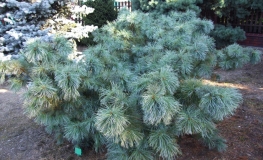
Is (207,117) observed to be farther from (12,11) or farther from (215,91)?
(12,11)

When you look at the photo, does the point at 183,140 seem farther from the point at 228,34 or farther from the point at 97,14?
the point at 97,14

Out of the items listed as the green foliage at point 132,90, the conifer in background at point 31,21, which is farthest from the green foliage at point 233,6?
the green foliage at point 132,90

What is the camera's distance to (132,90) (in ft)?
5.79

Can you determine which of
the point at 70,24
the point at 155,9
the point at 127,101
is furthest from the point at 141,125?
the point at 155,9

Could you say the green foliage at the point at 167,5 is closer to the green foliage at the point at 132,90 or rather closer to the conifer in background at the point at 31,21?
the conifer in background at the point at 31,21

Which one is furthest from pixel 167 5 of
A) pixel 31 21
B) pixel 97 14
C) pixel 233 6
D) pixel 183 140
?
pixel 183 140

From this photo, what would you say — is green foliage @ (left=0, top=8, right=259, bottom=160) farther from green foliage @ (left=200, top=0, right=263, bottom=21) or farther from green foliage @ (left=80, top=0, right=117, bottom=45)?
green foliage @ (left=80, top=0, right=117, bottom=45)

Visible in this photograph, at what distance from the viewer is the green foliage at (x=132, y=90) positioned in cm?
156

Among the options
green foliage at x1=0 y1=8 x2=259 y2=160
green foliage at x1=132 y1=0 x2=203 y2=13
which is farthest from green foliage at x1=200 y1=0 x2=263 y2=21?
green foliage at x1=0 y1=8 x2=259 y2=160

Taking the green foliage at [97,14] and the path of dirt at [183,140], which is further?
the green foliage at [97,14]

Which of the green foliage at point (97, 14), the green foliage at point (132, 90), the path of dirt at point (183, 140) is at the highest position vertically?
the green foliage at point (97, 14)

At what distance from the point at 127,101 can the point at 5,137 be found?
198 centimetres

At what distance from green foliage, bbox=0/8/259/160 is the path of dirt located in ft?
0.56

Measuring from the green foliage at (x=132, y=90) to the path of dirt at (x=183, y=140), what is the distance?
0.17m
